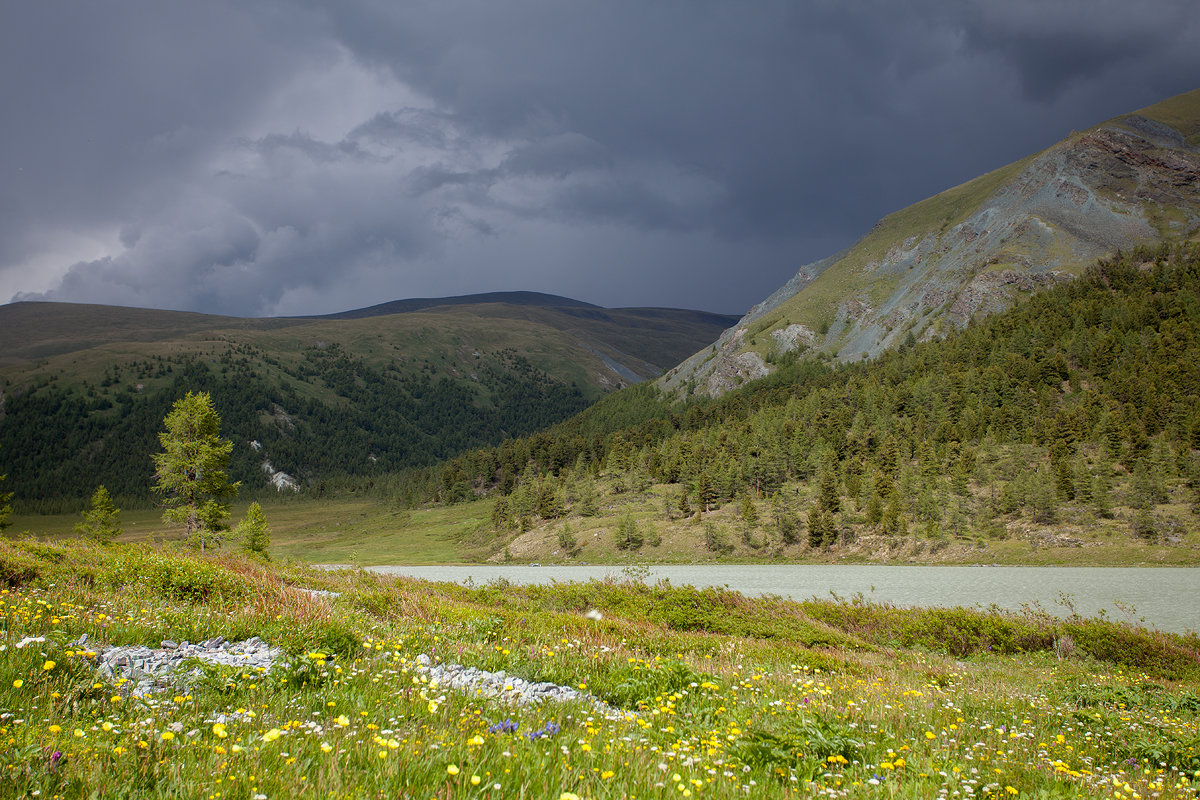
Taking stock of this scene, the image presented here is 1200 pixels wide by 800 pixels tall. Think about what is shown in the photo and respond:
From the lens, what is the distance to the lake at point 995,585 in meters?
30.8

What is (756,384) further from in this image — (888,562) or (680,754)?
(680,754)

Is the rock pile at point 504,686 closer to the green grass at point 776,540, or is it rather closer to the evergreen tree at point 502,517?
the green grass at point 776,540

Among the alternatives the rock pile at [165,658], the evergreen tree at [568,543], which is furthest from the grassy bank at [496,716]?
the evergreen tree at [568,543]

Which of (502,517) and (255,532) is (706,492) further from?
(255,532)

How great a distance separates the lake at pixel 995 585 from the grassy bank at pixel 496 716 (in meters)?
16.2

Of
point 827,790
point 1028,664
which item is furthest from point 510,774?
point 1028,664

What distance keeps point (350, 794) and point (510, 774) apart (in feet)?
3.47

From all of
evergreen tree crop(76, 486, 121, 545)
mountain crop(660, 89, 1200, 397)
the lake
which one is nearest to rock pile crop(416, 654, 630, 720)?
the lake

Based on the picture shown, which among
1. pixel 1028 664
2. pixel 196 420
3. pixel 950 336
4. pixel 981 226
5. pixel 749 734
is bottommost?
pixel 1028 664

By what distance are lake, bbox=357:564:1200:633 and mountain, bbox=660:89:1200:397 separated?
9070 cm

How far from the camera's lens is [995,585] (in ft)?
131

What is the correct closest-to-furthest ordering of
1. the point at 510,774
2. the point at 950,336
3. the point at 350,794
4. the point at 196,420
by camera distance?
the point at 350,794 < the point at 510,774 < the point at 196,420 < the point at 950,336

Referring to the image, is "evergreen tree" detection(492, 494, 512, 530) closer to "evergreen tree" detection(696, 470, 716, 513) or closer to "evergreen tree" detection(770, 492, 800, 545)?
"evergreen tree" detection(696, 470, 716, 513)

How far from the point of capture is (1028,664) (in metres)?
17.1
